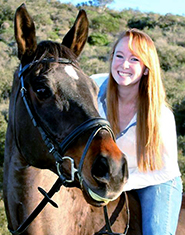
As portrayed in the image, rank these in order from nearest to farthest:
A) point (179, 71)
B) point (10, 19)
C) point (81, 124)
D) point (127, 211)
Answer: point (81, 124), point (127, 211), point (179, 71), point (10, 19)

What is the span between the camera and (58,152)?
1.91 m

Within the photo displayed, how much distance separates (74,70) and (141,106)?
745mm

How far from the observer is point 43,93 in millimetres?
1931

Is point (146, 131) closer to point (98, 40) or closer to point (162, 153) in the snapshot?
point (162, 153)

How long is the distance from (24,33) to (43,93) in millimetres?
500

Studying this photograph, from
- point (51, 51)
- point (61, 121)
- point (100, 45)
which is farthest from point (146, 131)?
point (100, 45)

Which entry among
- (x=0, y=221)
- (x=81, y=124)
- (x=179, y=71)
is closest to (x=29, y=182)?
(x=81, y=124)

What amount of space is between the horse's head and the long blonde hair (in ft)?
1.88

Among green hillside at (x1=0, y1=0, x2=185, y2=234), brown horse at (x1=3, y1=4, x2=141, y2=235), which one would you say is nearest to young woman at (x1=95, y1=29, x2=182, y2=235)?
brown horse at (x1=3, y1=4, x2=141, y2=235)

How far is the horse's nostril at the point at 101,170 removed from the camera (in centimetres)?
165

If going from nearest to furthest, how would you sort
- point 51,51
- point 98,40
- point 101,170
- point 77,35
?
point 101,170, point 51,51, point 77,35, point 98,40

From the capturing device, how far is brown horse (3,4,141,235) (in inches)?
68.4

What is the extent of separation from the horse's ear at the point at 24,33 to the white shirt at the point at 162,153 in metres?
1.01

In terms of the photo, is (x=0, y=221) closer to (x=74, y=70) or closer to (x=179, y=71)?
(x=74, y=70)
